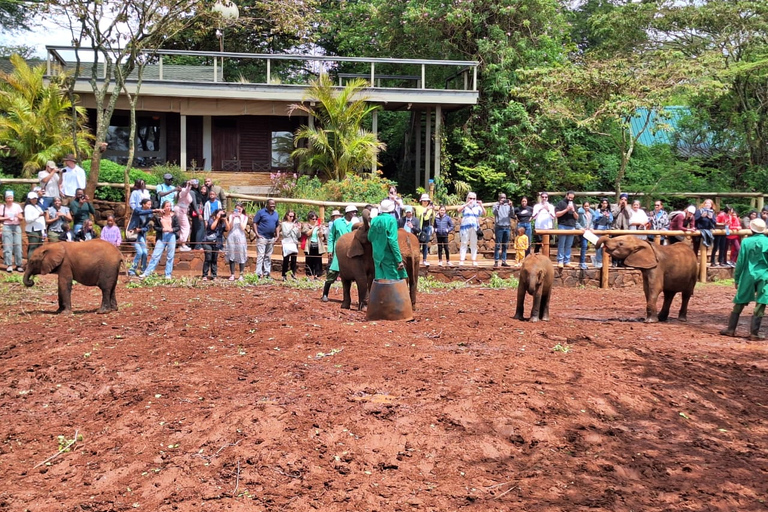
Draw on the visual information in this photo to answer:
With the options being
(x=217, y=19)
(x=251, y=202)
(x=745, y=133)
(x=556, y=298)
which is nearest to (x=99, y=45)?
(x=217, y=19)

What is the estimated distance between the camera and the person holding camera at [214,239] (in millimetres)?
18062

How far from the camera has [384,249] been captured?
11719mm

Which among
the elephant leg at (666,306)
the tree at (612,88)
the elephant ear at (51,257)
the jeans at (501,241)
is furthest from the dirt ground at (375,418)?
the tree at (612,88)

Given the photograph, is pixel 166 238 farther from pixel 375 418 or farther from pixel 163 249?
pixel 375 418

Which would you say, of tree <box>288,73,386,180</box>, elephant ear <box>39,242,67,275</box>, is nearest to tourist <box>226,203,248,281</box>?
elephant ear <box>39,242,67,275</box>

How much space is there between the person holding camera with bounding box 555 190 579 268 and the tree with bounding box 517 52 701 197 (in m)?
4.81

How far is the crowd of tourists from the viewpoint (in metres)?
17.8

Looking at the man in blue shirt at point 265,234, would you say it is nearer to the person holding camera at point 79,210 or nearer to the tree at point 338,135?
the person holding camera at point 79,210

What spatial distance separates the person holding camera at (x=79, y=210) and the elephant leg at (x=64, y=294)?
Answer: 17.6 feet

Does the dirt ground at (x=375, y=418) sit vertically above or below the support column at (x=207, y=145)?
below

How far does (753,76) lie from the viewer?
26.8m

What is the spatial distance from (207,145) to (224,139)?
675 mm

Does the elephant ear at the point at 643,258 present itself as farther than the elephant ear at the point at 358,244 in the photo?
Yes

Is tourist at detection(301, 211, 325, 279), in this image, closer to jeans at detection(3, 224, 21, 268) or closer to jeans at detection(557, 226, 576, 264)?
jeans at detection(557, 226, 576, 264)
